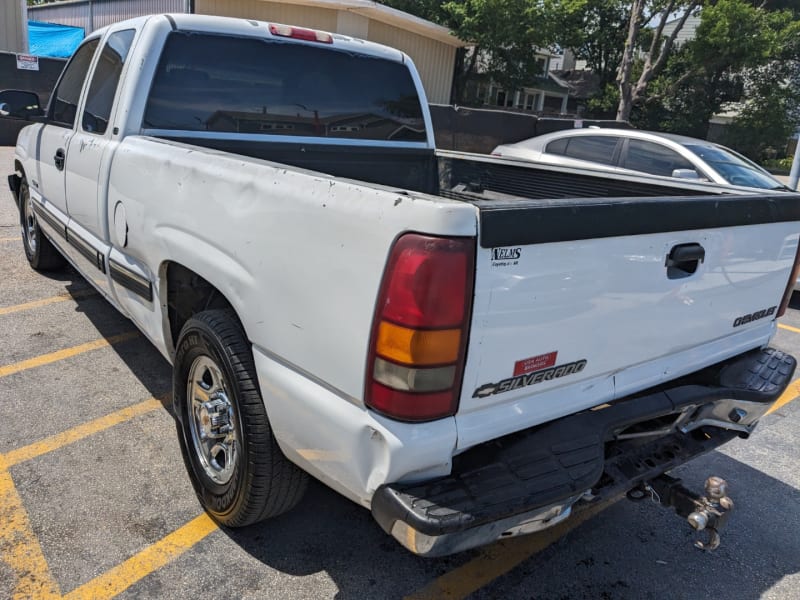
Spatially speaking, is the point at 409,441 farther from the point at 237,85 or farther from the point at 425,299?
the point at 237,85

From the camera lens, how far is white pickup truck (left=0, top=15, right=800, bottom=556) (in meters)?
1.78

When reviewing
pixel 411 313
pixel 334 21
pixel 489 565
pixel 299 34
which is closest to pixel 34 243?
pixel 299 34

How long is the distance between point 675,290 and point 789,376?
96cm

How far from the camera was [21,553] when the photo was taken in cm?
247

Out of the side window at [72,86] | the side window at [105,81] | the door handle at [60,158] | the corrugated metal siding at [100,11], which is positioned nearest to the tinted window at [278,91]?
the side window at [105,81]

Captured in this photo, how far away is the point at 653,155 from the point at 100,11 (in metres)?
26.0

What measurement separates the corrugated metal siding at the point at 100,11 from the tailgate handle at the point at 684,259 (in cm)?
2316

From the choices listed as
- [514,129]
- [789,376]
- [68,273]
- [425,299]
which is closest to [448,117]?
[514,129]

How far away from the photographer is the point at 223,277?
7.67ft

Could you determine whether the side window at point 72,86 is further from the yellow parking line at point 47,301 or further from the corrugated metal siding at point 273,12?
the corrugated metal siding at point 273,12

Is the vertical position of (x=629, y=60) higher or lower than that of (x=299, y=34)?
higher

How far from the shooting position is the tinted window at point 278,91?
339 cm

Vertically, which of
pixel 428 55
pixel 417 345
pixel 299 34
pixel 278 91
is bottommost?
pixel 417 345

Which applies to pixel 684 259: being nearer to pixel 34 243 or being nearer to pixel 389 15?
pixel 34 243
